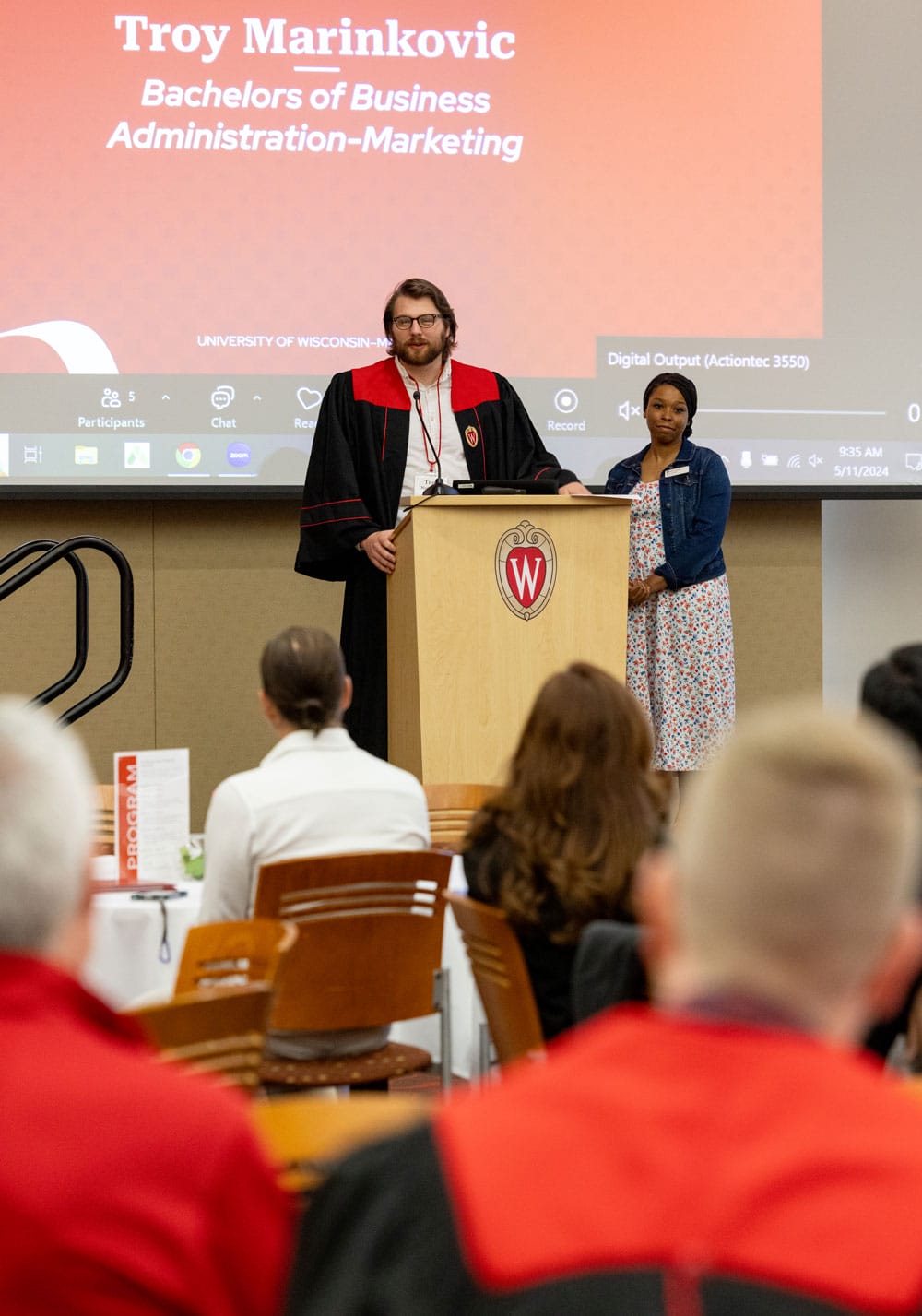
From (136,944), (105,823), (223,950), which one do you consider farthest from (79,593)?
(223,950)

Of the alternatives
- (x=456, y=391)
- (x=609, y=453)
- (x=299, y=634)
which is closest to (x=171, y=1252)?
(x=299, y=634)

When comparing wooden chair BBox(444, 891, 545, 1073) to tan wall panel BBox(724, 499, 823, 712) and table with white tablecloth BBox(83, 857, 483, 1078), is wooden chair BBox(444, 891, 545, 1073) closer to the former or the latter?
table with white tablecloth BBox(83, 857, 483, 1078)

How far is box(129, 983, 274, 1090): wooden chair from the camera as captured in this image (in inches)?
67.0

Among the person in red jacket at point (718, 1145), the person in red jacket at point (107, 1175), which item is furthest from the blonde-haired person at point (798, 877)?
the person in red jacket at point (107, 1175)

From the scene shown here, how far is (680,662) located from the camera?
5.84m

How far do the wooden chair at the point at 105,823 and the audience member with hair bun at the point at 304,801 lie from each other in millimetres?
836

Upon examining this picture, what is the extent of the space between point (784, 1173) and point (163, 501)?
6295mm

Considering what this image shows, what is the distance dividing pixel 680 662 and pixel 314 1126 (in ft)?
14.5

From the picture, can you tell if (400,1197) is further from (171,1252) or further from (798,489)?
(798,489)

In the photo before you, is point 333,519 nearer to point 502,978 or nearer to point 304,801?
point 304,801

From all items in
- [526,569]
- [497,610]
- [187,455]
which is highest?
[187,455]

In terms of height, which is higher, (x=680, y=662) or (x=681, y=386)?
(x=681, y=386)

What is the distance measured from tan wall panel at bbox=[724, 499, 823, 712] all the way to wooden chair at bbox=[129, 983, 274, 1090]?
18.2 feet

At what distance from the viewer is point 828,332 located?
21.8ft
